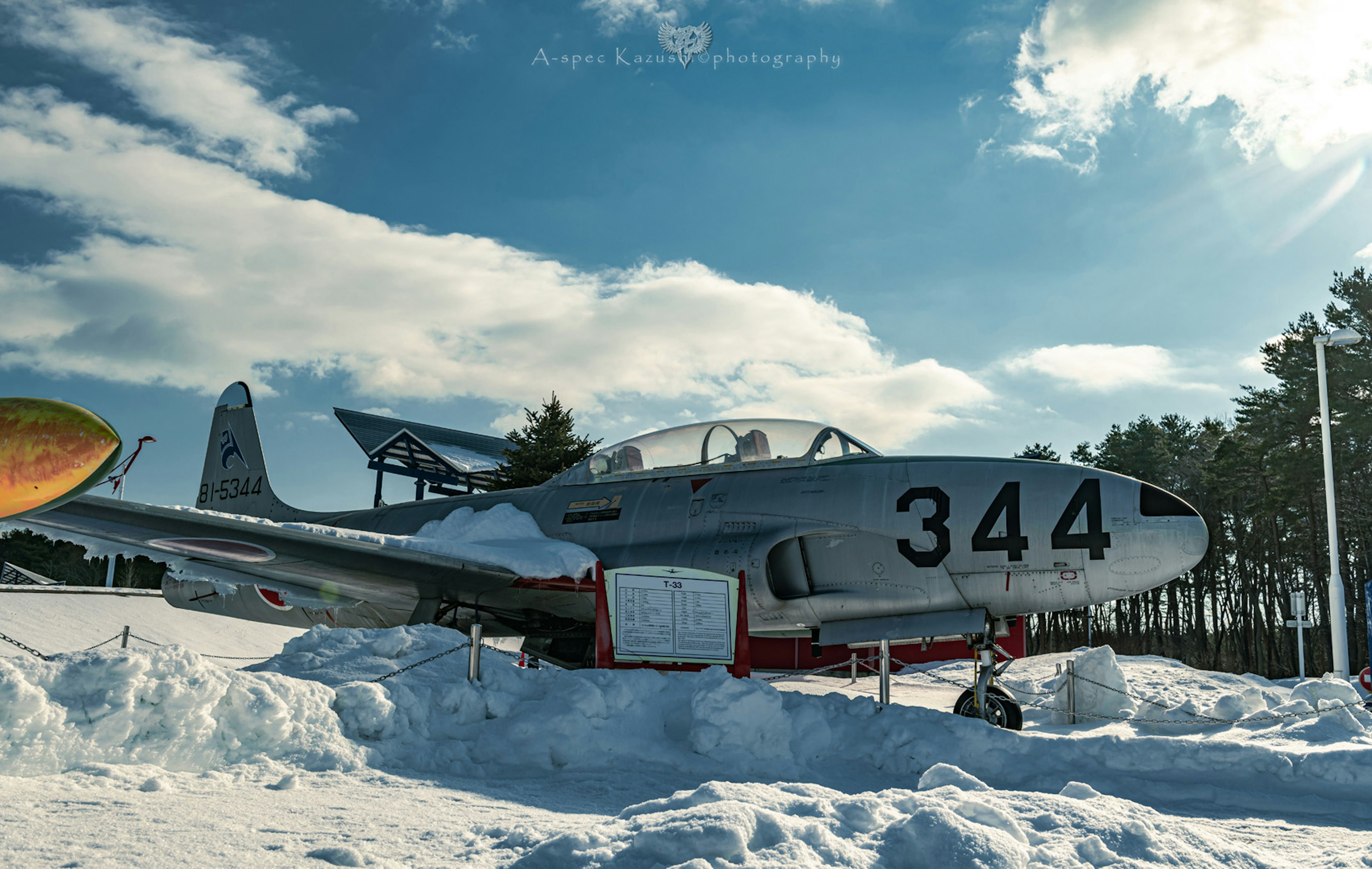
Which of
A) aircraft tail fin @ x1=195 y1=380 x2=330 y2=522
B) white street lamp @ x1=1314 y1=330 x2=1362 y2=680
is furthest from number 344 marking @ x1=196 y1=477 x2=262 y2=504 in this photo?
white street lamp @ x1=1314 y1=330 x2=1362 y2=680

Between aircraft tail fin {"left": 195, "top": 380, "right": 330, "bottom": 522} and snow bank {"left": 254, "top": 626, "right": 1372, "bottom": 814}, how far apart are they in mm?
10036

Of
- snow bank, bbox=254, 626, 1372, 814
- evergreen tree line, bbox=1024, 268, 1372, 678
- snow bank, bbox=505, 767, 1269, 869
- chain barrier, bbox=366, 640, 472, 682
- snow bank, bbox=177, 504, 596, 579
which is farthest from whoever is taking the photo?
evergreen tree line, bbox=1024, 268, 1372, 678

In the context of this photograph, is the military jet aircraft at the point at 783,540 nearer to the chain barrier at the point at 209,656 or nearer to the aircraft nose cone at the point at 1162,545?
the aircraft nose cone at the point at 1162,545

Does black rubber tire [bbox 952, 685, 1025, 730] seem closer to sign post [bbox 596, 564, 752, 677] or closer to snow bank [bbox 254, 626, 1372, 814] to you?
snow bank [bbox 254, 626, 1372, 814]

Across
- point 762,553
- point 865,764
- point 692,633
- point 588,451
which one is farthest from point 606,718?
point 588,451

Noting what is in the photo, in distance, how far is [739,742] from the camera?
6.32 meters

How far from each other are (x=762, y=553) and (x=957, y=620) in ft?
6.53

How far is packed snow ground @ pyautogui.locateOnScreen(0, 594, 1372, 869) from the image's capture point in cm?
346

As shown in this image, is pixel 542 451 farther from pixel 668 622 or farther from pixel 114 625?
pixel 668 622

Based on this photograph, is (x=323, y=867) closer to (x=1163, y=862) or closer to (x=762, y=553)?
(x=1163, y=862)

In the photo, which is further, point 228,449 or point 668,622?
point 228,449

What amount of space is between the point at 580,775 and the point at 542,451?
93.8ft

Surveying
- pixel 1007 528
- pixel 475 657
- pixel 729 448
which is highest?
pixel 729 448

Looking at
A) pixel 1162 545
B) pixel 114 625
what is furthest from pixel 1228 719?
pixel 114 625
